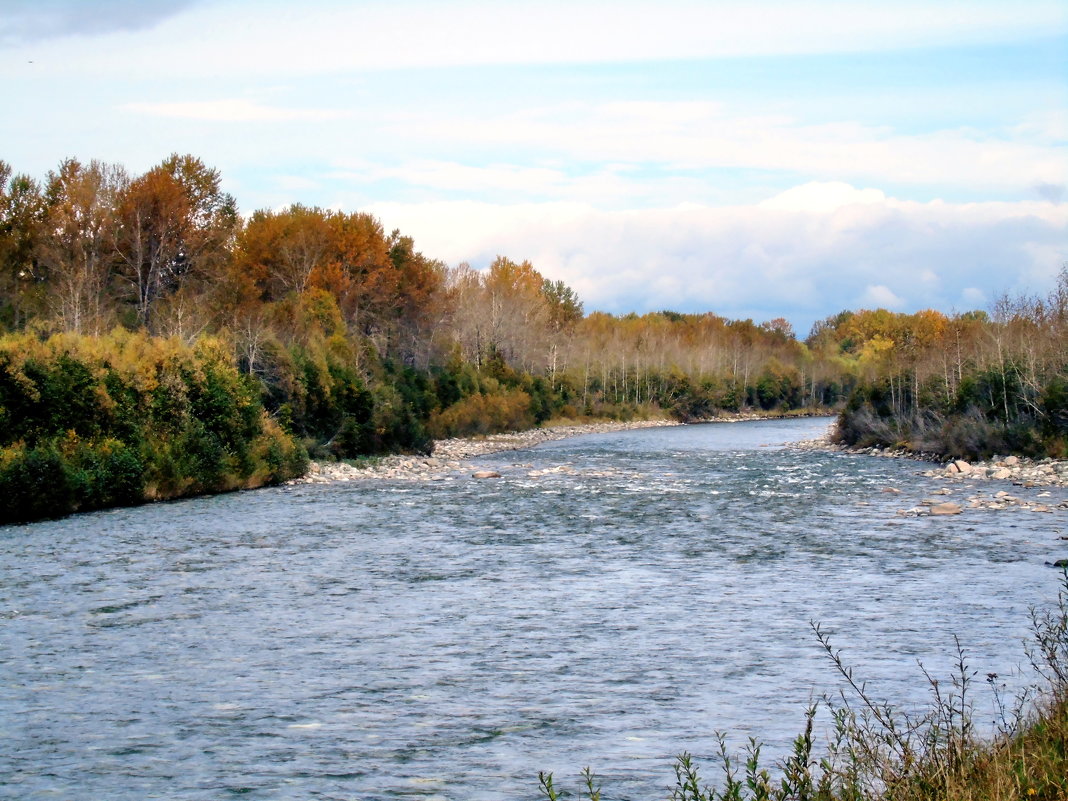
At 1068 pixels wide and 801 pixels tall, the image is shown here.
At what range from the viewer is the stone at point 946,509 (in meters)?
29.3

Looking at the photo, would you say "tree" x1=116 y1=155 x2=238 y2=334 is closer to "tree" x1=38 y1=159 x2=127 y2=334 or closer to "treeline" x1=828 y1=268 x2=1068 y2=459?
"tree" x1=38 y1=159 x2=127 y2=334

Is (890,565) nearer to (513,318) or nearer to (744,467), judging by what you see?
(744,467)

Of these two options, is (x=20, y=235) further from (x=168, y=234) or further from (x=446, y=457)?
(x=446, y=457)

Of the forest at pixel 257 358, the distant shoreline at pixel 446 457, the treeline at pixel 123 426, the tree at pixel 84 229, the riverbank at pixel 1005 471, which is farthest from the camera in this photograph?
the tree at pixel 84 229

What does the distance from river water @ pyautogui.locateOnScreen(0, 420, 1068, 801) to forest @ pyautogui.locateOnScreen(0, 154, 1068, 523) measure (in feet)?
13.5

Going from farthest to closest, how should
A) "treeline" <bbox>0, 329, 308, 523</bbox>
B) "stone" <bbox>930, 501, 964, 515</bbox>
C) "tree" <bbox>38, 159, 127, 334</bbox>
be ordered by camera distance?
"tree" <bbox>38, 159, 127, 334</bbox>, "stone" <bbox>930, 501, 964, 515</bbox>, "treeline" <bbox>0, 329, 308, 523</bbox>

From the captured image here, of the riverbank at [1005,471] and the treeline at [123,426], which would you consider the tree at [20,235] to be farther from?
the riverbank at [1005,471]

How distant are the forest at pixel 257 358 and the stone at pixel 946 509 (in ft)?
52.7

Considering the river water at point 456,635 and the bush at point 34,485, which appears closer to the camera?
the river water at point 456,635

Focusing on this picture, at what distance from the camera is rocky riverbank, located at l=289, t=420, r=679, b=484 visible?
42125 millimetres

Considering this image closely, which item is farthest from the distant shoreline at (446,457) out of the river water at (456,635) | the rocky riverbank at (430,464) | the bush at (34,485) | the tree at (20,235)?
the tree at (20,235)

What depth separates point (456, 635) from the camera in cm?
1530

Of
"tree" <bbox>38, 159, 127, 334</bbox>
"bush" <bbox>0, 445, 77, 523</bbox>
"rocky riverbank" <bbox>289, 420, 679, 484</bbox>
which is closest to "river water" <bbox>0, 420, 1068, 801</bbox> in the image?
"bush" <bbox>0, 445, 77, 523</bbox>

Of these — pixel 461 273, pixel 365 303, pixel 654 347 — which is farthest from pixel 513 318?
pixel 654 347
